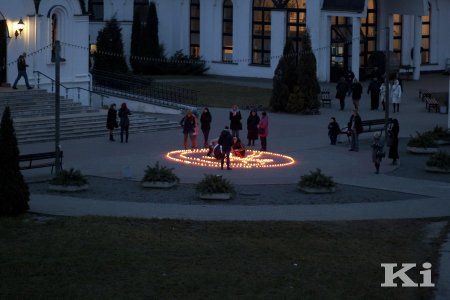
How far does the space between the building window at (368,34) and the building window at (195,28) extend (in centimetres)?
Answer: 961

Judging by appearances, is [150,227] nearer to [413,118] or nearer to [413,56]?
[413,118]

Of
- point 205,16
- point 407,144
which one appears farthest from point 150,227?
point 205,16

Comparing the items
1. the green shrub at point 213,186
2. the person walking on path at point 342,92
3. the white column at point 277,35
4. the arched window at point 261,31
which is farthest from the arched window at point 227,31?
the green shrub at point 213,186

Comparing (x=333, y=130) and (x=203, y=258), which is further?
(x=333, y=130)

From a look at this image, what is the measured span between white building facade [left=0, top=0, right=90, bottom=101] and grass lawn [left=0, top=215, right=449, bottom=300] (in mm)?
18440

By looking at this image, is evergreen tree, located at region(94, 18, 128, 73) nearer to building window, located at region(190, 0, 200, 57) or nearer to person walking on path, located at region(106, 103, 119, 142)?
building window, located at region(190, 0, 200, 57)

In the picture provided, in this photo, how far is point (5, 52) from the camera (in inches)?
1560

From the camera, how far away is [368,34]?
5947 centimetres

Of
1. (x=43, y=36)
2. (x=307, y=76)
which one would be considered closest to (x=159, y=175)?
(x=43, y=36)

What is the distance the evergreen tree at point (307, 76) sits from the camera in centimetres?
4294

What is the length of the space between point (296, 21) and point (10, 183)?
3623 cm

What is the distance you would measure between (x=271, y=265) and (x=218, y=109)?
2681cm

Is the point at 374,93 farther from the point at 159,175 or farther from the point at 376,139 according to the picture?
the point at 159,175

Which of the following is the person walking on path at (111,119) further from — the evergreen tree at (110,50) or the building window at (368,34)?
the building window at (368,34)
